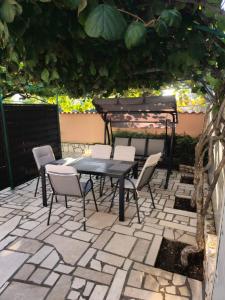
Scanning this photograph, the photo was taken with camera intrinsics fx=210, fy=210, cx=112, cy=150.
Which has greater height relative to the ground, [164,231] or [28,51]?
[28,51]

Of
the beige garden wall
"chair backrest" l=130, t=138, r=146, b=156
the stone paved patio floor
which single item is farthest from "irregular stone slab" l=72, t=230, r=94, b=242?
the beige garden wall

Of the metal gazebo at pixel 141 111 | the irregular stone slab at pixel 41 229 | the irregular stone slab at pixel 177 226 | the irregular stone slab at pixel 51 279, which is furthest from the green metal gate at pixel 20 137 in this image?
the irregular stone slab at pixel 177 226

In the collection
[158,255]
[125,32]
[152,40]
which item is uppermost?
[152,40]

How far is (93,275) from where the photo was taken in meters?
2.14

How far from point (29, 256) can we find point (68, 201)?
151 cm

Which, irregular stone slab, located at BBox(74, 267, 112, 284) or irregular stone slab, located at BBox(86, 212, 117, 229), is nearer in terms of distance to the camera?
irregular stone slab, located at BBox(74, 267, 112, 284)

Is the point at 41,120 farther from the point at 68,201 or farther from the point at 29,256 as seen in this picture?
the point at 29,256

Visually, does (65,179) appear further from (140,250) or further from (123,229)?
(140,250)

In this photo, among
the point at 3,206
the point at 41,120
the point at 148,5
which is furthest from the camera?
the point at 41,120

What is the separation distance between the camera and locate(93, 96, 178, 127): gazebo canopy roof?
4.38 meters

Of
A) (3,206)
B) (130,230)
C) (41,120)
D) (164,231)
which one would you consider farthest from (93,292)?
(41,120)

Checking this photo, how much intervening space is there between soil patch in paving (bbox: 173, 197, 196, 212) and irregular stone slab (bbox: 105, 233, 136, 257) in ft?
4.36

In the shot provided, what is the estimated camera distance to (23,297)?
1881mm

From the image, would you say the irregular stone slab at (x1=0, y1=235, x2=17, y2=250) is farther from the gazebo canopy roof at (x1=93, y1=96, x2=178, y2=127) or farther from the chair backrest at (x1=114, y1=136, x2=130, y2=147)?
the chair backrest at (x1=114, y1=136, x2=130, y2=147)
